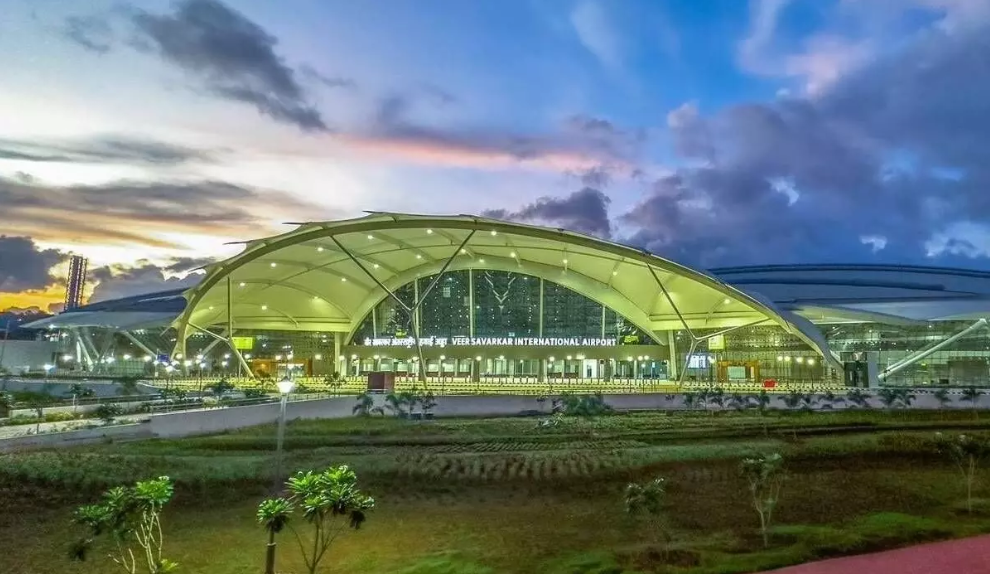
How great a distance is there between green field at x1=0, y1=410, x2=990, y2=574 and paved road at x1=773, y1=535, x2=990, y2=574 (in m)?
0.46

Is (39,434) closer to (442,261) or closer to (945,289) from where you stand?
(442,261)

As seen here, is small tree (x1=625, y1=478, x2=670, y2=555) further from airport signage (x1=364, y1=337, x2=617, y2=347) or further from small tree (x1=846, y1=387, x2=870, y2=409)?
airport signage (x1=364, y1=337, x2=617, y2=347)

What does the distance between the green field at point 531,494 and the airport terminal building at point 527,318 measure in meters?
17.7

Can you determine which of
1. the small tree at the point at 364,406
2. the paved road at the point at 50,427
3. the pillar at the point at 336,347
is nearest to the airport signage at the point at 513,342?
the pillar at the point at 336,347

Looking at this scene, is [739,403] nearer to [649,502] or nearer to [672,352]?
[649,502]

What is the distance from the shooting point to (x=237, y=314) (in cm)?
6612

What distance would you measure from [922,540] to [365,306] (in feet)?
190

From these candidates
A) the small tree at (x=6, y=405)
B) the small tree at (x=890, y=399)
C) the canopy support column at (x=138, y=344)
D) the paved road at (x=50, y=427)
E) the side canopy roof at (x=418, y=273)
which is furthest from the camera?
the canopy support column at (x=138, y=344)

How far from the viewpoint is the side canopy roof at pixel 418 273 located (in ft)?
136

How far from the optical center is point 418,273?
60812mm

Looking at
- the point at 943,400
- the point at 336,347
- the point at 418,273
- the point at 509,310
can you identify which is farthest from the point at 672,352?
the point at 336,347

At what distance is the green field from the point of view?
40.1ft

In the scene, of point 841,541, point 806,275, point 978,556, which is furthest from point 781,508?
point 806,275

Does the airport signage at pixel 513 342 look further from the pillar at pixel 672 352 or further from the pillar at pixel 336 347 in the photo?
the pillar at pixel 336 347
